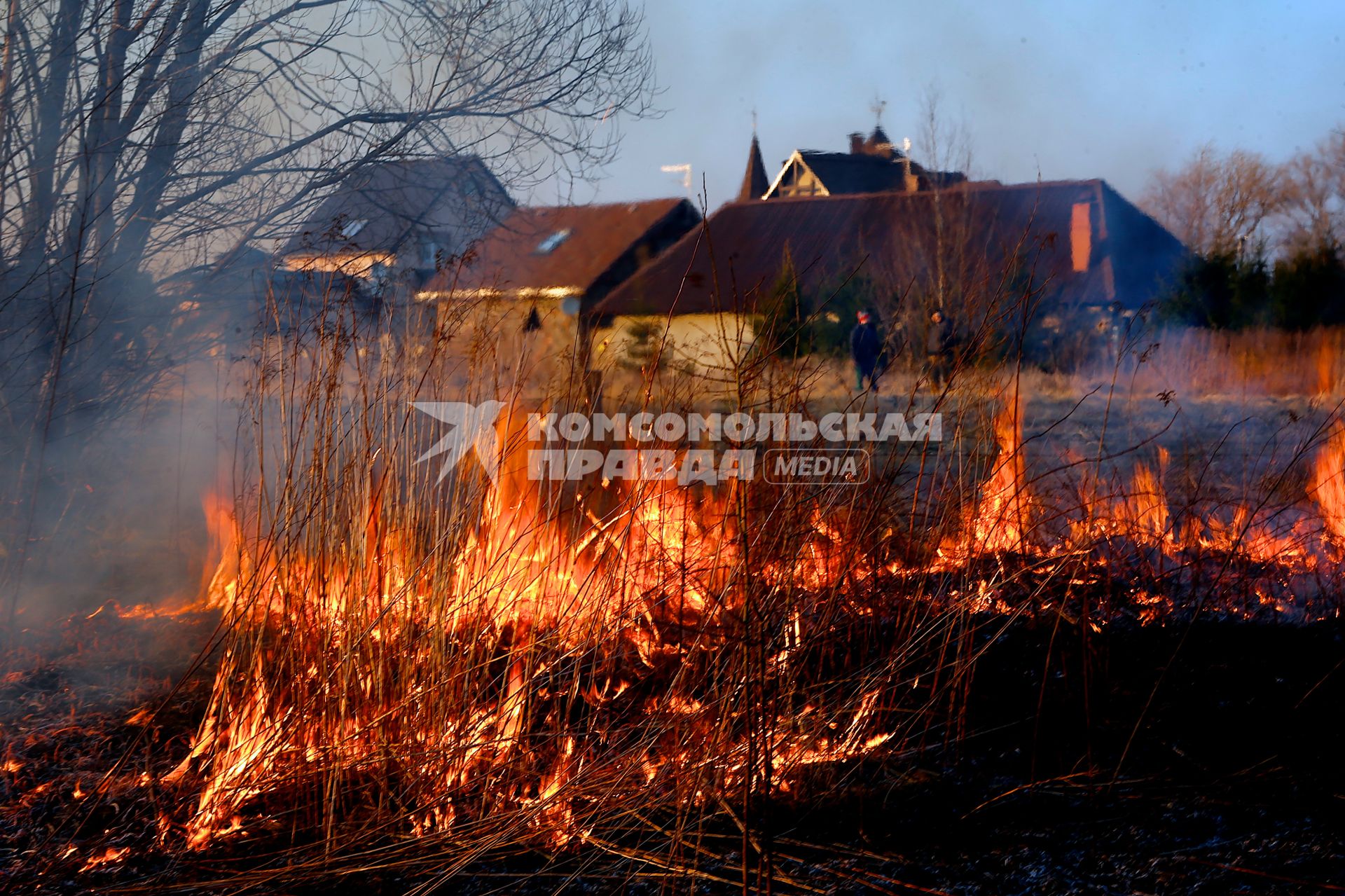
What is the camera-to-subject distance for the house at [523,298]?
289 centimetres

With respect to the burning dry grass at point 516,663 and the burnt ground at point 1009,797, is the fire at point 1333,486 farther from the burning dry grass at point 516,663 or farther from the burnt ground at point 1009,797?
the burning dry grass at point 516,663

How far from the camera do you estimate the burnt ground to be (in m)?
2.21

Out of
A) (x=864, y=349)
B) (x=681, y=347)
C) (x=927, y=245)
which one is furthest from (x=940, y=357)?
(x=927, y=245)

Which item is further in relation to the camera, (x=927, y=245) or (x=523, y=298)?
(x=927, y=245)

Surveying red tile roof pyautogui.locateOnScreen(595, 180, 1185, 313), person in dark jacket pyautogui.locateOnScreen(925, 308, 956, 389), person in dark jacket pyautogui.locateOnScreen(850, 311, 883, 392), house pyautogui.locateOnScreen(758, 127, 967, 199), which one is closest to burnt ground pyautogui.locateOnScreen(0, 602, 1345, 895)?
person in dark jacket pyautogui.locateOnScreen(925, 308, 956, 389)

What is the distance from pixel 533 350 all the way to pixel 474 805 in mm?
1454

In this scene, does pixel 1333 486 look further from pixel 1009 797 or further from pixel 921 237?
pixel 921 237

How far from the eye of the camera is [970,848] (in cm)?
232

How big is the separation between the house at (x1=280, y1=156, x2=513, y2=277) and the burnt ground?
2660 mm

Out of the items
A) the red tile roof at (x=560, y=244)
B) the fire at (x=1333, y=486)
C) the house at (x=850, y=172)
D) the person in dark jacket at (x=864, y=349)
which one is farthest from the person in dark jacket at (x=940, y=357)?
the house at (x=850, y=172)

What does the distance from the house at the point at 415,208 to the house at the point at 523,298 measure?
17 cm

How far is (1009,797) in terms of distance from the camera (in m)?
2.57

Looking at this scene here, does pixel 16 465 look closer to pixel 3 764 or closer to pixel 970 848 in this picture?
pixel 3 764

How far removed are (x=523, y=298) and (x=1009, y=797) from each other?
7.02 ft
